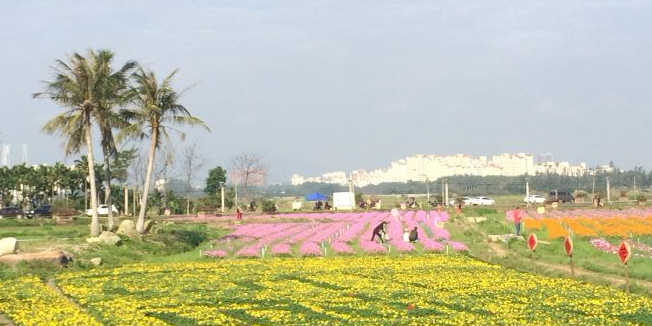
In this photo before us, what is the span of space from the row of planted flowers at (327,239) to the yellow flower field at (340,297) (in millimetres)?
5757

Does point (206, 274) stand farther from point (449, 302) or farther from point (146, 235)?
point (146, 235)

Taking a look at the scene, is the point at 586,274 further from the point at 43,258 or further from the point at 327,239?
the point at 43,258

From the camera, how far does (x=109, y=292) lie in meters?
24.2

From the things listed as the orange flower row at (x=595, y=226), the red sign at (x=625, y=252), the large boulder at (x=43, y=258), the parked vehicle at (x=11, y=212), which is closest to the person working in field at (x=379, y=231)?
the orange flower row at (x=595, y=226)

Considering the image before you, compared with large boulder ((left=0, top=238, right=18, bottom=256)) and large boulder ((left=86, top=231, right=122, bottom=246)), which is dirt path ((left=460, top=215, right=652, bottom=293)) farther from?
large boulder ((left=0, top=238, right=18, bottom=256))

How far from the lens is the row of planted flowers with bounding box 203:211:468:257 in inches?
1481

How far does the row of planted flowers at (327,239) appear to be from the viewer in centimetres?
3762

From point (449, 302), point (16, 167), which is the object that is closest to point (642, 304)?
point (449, 302)

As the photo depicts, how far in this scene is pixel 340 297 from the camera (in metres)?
22.1

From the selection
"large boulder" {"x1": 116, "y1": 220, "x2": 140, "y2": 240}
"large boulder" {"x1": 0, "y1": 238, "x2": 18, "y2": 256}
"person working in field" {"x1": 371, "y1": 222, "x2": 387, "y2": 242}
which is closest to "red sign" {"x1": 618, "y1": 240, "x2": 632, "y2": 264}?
"person working in field" {"x1": 371, "y1": 222, "x2": 387, "y2": 242}

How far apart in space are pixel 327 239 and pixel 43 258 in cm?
1656

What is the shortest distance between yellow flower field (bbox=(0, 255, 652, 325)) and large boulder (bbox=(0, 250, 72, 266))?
2.01 metres

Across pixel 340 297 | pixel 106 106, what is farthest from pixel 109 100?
pixel 340 297

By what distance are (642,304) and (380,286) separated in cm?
758
